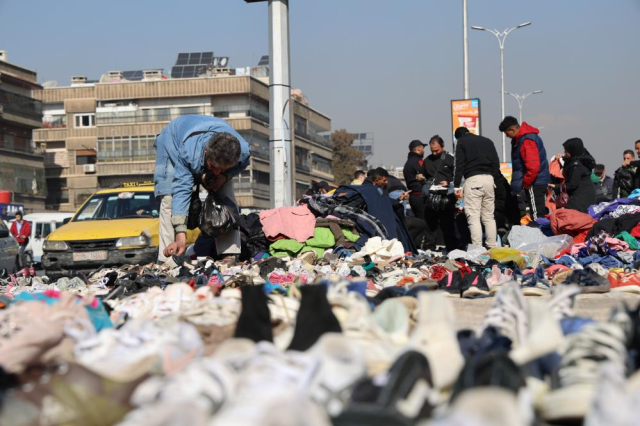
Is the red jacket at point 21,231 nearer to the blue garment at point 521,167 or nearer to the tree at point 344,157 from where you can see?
the blue garment at point 521,167

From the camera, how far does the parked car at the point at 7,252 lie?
56.2 ft

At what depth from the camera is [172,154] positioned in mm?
9211

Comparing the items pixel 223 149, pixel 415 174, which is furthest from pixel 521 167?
pixel 223 149

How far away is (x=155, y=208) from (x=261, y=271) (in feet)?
20.4

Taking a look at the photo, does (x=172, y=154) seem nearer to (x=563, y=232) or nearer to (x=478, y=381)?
(x=563, y=232)

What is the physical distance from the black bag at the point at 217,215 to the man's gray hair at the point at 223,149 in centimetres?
110

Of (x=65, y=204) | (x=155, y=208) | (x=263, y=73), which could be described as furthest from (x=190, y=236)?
(x=263, y=73)

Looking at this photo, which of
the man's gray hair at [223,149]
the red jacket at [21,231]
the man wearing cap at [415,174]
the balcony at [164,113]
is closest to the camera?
the man's gray hair at [223,149]

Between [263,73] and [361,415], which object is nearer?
[361,415]

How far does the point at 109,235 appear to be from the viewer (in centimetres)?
1427

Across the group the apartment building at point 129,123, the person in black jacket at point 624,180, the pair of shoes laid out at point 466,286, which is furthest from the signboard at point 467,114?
the apartment building at point 129,123

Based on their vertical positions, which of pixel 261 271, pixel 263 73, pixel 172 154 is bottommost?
pixel 261 271

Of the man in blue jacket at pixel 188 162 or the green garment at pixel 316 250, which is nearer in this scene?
the man in blue jacket at pixel 188 162

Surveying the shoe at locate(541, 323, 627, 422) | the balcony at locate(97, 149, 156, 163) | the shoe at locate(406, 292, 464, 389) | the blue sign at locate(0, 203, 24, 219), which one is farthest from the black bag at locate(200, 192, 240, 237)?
the balcony at locate(97, 149, 156, 163)
